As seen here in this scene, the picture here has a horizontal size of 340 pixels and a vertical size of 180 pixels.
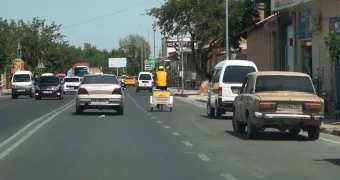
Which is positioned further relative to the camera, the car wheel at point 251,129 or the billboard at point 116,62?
the billboard at point 116,62

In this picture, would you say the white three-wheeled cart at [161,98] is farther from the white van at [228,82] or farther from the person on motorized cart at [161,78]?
the white van at [228,82]

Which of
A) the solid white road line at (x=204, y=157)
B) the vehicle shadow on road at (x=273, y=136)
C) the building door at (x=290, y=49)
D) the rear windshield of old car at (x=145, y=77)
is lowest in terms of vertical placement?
the vehicle shadow on road at (x=273, y=136)

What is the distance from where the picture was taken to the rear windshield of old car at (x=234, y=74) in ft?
84.6

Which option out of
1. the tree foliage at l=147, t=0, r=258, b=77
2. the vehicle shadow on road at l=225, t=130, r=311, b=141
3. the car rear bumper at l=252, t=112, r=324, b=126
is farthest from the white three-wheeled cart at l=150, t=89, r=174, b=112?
the tree foliage at l=147, t=0, r=258, b=77

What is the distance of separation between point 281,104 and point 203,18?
142ft

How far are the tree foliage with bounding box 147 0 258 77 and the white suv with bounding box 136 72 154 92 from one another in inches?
214

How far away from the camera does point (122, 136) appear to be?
747 inches

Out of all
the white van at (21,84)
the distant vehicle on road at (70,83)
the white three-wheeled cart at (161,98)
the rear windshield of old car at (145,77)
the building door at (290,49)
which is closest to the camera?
the white three-wheeled cart at (161,98)

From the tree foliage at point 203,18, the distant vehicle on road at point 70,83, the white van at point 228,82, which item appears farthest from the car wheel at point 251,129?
the distant vehicle on road at point 70,83

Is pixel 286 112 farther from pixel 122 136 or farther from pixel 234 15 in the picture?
pixel 234 15

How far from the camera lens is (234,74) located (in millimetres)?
25859

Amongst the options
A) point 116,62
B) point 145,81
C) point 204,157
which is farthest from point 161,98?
point 116,62

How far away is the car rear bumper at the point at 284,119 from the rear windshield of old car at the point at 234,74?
8.38 meters

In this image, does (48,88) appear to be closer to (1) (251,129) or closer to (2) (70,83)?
(2) (70,83)
